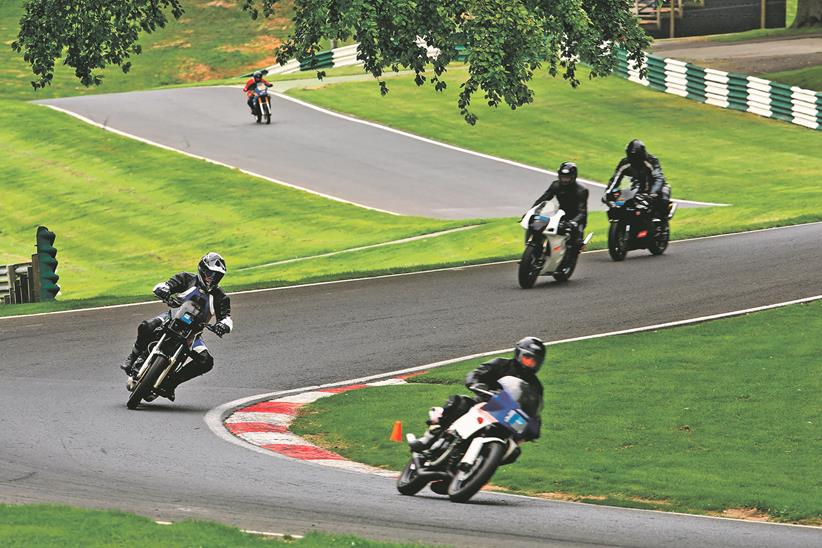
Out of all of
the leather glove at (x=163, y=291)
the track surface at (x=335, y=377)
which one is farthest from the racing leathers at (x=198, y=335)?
the track surface at (x=335, y=377)

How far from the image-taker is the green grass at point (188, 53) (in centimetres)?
6662

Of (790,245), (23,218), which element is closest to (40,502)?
(790,245)

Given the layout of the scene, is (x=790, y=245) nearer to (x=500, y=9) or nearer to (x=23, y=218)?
(x=500, y=9)

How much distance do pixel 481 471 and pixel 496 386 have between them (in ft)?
2.44

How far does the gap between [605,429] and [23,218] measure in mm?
27108

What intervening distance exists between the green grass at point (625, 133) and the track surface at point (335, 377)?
30.8 ft

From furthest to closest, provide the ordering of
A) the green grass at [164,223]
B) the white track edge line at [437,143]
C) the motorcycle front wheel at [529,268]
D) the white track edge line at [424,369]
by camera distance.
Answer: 1. the white track edge line at [437,143]
2. the green grass at [164,223]
3. the motorcycle front wheel at [529,268]
4. the white track edge line at [424,369]

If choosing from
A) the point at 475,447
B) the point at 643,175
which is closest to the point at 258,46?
the point at 643,175

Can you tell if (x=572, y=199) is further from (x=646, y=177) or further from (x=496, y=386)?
(x=496, y=386)

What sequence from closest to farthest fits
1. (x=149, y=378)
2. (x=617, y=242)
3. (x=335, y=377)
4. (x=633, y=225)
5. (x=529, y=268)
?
(x=149, y=378)
(x=335, y=377)
(x=529, y=268)
(x=633, y=225)
(x=617, y=242)

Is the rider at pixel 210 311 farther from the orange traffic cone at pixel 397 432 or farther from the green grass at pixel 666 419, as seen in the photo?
the orange traffic cone at pixel 397 432

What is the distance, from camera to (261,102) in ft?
155

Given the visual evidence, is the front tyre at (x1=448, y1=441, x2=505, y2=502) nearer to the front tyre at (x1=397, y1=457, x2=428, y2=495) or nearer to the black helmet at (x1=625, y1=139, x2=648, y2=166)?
the front tyre at (x1=397, y1=457, x2=428, y2=495)

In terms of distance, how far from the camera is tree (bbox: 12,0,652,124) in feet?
76.5
